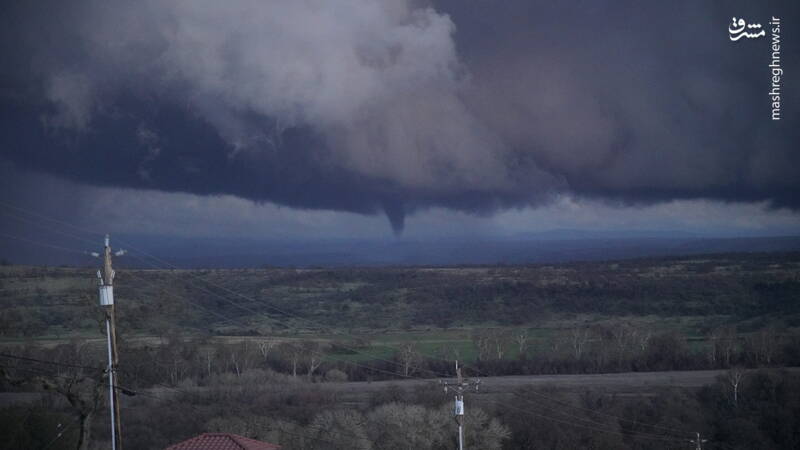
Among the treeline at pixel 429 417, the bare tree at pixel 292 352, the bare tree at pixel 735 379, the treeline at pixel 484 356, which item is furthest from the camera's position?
the bare tree at pixel 292 352

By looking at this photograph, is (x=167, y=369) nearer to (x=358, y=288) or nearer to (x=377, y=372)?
(x=377, y=372)

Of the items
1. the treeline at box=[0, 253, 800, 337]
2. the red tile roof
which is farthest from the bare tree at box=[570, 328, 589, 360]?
the red tile roof

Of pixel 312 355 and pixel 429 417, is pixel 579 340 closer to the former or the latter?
pixel 312 355

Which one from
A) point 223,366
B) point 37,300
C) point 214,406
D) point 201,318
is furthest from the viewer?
point 201,318

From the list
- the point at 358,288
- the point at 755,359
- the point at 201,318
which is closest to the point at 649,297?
the point at 755,359

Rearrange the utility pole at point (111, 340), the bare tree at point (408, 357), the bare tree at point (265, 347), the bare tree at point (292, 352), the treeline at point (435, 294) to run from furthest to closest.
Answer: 1. the treeline at point (435, 294)
2. the bare tree at point (265, 347)
3. the bare tree at point (292, 352)
4. the bare tree at point (408, 357)
5. the utility pole at point (111, 340)

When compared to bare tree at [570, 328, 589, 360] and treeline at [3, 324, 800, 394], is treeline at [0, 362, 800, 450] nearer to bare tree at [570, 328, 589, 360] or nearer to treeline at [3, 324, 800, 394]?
treeline at [3, 324, 800, 394]

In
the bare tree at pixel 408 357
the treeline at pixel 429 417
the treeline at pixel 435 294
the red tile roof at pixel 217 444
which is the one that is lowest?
the treeline at pixel 429 417

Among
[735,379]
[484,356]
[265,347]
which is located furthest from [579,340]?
[265,347]

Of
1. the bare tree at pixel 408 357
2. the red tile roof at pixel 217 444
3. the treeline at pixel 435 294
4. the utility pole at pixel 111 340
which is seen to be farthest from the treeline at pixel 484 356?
the utility pole at pixel 111 340

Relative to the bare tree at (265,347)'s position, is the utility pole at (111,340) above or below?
above

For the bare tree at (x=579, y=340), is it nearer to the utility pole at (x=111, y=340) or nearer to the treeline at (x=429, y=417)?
the treeline at (x=429, y=417)
